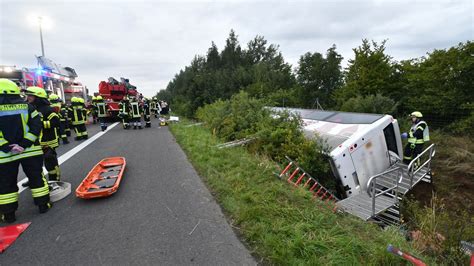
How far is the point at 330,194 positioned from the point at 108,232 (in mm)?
5159

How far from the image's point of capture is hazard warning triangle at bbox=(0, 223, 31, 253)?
9.10 feet

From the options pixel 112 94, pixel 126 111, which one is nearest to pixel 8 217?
pixel 126 111

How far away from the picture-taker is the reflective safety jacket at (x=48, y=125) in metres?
4.44

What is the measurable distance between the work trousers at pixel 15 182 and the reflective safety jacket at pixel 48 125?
116 cm

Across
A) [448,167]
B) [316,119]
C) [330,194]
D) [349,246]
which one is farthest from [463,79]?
[349,246]

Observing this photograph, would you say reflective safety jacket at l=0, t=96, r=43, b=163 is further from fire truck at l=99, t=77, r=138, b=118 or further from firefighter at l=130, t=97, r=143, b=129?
fire truck at l=99, t=77, r=138, b=118

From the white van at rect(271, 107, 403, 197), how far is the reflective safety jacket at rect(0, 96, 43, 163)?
19.1 ft

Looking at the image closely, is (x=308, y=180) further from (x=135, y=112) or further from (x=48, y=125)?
(x=135, y=112)

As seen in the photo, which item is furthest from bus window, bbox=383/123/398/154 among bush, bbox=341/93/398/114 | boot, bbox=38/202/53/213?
boot, bbox=38/202/53/213

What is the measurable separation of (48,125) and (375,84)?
17603mm

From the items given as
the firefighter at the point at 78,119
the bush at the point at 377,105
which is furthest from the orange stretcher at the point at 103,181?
the bush at the point at 377,105

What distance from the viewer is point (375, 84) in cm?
1644

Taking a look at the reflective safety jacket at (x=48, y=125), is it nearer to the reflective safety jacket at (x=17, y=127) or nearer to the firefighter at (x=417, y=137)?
the reflective safety jacket at (x=17, y=127)

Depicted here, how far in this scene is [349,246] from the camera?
2613 millimetres
